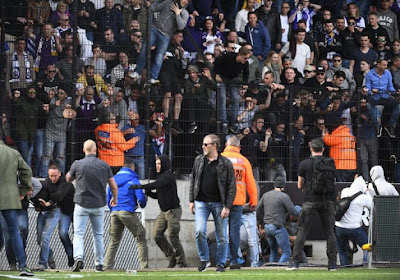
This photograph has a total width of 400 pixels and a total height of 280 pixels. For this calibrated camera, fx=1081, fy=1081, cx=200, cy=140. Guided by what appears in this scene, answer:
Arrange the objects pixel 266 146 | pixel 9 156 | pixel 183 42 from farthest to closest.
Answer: pixel 183 42 → pixel 266 146 → pixel 9 156

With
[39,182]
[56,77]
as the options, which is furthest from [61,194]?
[56,77]

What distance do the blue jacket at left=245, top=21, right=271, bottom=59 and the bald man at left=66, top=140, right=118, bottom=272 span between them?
835 centimetres

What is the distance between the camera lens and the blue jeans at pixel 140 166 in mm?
19891

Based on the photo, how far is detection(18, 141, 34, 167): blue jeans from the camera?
19438 millimetres

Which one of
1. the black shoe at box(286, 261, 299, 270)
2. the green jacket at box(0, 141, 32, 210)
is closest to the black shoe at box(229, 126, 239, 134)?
the black shoe at box(286, 261, 299, 270)

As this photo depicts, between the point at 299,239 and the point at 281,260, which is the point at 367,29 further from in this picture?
the point at 299,239

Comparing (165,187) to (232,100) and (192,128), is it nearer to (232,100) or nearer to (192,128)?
(192,128)

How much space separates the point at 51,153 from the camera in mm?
19484

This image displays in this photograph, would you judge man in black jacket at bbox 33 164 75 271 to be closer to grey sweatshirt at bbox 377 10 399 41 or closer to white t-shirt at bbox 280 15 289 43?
white t-shirt at bbox 280 15 289 43

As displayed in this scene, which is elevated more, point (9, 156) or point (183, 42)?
point (183, 42)

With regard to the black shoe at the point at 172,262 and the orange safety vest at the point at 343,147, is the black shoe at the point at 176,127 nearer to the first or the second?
the black shoe at the point at 172,262

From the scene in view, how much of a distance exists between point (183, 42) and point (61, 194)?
5426 millimetres

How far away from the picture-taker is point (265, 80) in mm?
22594

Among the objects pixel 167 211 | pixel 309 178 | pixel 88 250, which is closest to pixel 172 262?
pixel 167 211
